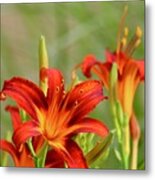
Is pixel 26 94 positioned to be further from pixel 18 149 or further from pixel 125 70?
pixel 125 70

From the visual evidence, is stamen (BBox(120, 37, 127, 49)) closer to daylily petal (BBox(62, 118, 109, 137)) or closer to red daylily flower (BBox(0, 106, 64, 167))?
daylily petal (BBox(62, 118, 109, 137))

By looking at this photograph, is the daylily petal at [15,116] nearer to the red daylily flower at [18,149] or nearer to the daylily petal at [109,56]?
the red daylily flower at [18,149]

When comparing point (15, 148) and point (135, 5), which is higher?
point (135, 5)

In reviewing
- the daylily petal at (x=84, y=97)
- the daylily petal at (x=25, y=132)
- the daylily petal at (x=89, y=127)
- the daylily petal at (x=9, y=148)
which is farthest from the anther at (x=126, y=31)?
the daylily petal at (x=9, y=148)

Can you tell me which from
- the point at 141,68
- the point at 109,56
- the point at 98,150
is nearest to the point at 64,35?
the point at 109,56

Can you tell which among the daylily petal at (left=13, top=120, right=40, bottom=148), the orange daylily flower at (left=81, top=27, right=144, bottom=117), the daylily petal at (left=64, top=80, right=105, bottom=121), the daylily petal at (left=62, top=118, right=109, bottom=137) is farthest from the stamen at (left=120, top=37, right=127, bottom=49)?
the daylily petal at (left=13, top=120, right=40, bottom=148)

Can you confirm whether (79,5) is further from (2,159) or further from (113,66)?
(2,159)

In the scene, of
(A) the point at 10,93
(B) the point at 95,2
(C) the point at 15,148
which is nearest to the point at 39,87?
(A) the point at 10,93
